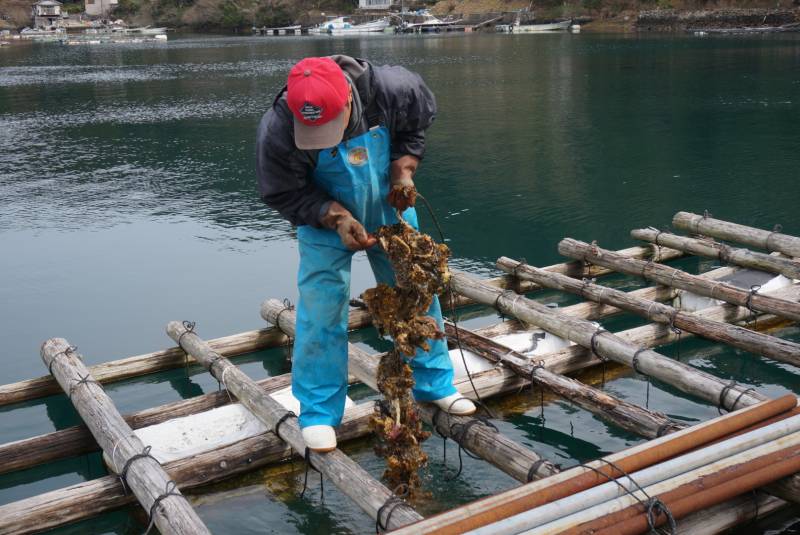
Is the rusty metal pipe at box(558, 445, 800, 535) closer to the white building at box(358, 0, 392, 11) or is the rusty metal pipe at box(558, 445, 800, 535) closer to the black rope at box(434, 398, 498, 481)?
the black rope at box(434, 398, 498, 481)

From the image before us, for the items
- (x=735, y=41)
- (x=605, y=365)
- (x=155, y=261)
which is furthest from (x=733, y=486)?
(x=735, y=41)

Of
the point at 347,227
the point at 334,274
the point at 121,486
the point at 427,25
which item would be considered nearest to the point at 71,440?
the point at 121,486

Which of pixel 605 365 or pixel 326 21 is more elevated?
pixel 326 21

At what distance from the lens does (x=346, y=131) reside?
4.79 m

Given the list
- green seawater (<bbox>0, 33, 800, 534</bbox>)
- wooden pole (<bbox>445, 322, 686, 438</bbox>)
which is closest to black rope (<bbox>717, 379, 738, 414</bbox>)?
wooden pole (<bbox>445, 322, 686, 438</bbox>)

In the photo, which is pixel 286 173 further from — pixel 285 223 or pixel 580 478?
pixel 285 223

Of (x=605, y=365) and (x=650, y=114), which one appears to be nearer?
(x=605, y=365)

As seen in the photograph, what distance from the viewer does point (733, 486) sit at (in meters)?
4.31

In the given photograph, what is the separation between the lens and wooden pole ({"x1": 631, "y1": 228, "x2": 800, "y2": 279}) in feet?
29.9

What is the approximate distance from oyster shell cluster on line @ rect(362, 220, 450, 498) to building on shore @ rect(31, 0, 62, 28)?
142987 mm

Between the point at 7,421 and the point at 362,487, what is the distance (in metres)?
4.27

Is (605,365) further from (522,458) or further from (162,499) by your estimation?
(162,499)

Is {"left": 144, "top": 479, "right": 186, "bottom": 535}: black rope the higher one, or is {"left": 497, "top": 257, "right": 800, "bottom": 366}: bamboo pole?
{"left": 497, "top": 257, "right": 800, "bottom": 366}: bamboo pole

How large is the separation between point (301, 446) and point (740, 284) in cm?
584
